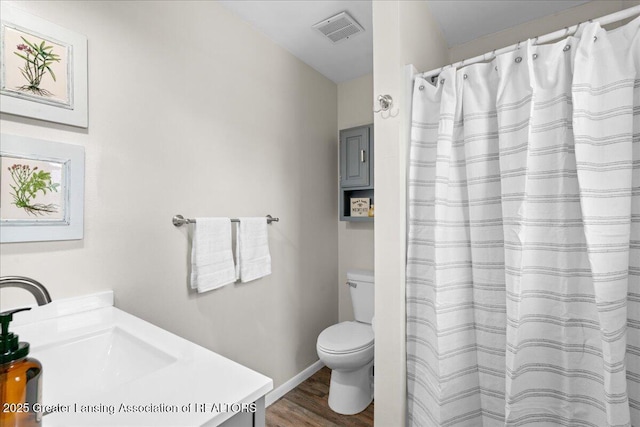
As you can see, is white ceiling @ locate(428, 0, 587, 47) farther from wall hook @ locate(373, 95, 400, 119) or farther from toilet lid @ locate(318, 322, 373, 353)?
toilet lid @ locate(318, 322, 373, 353)

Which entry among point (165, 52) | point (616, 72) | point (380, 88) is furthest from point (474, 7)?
point (165, 52)

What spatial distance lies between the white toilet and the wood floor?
0.16 feet

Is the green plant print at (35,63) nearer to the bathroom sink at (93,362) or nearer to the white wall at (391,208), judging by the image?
the bathroom sink at (93,362)

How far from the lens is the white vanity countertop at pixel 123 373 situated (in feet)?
1.78

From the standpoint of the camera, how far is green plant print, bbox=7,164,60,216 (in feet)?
3.40

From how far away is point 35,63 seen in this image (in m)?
1.08

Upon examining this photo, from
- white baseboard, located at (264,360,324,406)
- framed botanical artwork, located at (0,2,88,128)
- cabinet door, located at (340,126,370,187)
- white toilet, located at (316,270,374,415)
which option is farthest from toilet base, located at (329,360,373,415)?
framed botanical artwork, located at (0,2,88,128)

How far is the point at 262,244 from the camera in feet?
6.30

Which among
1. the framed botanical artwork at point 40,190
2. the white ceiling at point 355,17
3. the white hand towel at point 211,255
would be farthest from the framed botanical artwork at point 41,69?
the white ceiling at point 355,17

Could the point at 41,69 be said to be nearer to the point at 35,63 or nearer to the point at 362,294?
the point at 35,63

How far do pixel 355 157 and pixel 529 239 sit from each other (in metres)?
1.44

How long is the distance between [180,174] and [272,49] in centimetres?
114

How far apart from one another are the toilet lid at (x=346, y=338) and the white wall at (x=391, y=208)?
0.37m

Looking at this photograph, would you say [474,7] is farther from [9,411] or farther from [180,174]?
[9,411]
